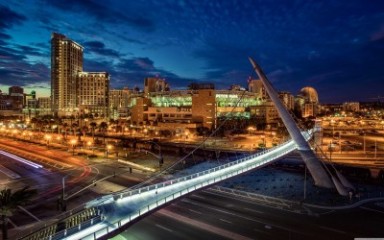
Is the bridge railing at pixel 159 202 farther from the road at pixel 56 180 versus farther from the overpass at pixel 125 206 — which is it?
the road at pixel 56 180

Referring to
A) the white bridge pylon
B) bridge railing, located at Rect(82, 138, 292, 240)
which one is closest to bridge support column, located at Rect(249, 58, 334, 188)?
bridge railing, located at Rect(82, 138, 292, 240)

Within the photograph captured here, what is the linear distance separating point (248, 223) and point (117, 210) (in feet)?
51.7

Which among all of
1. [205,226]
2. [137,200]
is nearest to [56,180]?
[137,200]

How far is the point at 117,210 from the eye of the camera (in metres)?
26.4

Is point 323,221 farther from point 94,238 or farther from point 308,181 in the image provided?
point 94,238

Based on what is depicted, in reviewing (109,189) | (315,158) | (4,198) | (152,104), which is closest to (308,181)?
(315,158)

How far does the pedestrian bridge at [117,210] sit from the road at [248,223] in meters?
4.33

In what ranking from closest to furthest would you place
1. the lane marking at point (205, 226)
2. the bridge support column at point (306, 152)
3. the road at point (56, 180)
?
the lane marking at point (205, 226) < the road at point (56, 180) < the bridge support column at point (306, 152)

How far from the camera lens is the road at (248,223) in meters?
32.2

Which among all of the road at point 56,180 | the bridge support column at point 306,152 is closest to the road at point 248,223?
the bridge support column at point 306,152

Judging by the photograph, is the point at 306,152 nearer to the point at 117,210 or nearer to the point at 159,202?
the point at 159,202

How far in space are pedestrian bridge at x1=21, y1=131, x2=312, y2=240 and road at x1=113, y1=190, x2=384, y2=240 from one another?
4.33 metres

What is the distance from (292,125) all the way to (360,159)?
34.6 metres

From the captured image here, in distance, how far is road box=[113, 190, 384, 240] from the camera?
3225 cm
